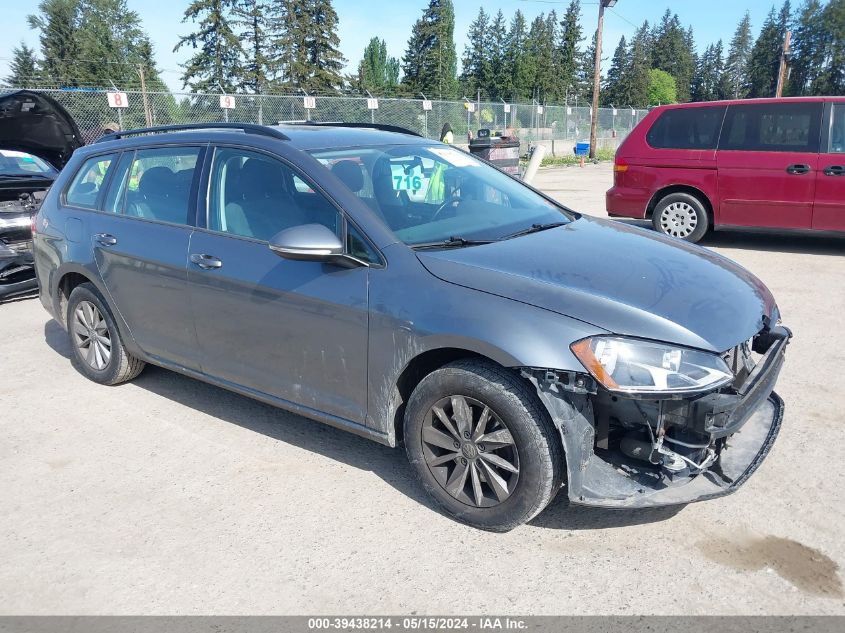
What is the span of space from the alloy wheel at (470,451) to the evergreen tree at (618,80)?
115m

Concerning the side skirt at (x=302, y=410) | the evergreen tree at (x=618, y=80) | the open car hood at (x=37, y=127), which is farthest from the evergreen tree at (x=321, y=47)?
the evergreen tree at (x=618, y=80)

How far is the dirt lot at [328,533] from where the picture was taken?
271 centimetres

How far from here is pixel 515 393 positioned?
286 centimetres

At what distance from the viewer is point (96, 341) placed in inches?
193

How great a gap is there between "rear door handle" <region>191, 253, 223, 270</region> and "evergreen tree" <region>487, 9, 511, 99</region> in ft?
301

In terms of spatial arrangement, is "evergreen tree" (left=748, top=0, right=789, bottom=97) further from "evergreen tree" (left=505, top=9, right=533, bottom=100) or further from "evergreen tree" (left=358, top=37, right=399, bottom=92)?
"evergreen tree" (left=358, top=37, right=399, bottom=92)

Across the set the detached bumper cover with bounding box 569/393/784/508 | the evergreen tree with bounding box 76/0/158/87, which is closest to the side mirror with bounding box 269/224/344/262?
the detached bumper cover with bounding box 569/393/784/508

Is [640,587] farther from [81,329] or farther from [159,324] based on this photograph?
[81,329]

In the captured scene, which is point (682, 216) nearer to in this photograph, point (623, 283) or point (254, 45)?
point (623, 283)

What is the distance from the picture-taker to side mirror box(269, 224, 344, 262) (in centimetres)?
319

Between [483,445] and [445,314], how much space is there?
574 millimetres

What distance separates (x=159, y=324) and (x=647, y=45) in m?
140

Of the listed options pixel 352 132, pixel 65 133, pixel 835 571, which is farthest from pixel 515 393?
pixel 65 133

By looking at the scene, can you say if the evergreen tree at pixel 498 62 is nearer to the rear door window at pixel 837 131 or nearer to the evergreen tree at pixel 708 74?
the evergreen tree at pixel 708 74
